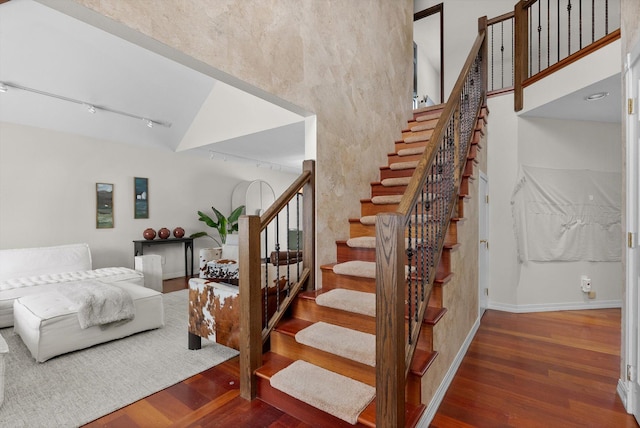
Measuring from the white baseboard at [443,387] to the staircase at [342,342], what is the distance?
133 millimetres

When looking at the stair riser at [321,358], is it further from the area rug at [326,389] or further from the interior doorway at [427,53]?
the interior doorway at [427,53]

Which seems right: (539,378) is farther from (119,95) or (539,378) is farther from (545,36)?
(119,95)

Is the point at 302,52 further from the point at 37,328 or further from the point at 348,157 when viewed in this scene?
the point at 37,328

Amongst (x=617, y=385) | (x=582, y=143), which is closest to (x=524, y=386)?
(x=617, y=385)

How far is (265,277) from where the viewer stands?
238 cm

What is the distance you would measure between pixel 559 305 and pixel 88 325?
17.2 feet

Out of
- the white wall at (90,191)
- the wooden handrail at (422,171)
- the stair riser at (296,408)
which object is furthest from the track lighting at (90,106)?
the wooden handrail at (422,171)

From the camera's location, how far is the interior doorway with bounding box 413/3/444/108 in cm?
568

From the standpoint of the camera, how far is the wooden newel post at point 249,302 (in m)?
1.96

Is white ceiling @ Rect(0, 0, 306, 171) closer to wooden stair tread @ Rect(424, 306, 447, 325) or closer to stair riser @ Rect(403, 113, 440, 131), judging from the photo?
stair riser @ Rect(403, 113, 440, 131)

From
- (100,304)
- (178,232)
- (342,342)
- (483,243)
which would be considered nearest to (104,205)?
(178,232)

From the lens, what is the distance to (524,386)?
2215 mm

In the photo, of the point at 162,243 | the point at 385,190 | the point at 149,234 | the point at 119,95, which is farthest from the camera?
the point at 162,243

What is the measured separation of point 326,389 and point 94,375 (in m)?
1.83
